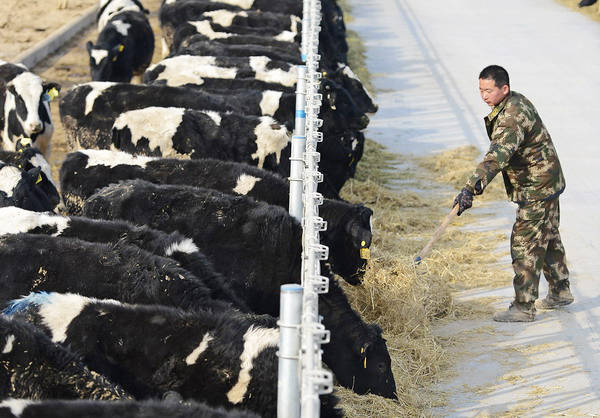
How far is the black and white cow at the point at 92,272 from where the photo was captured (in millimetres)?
5434

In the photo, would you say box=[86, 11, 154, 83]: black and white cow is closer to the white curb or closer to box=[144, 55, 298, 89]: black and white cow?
the white curb

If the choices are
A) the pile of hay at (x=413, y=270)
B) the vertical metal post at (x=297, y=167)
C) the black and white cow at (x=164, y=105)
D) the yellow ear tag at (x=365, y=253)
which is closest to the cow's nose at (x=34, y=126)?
the black and white cow at (x=164, y=105)

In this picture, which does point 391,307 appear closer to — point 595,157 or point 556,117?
point 595,157

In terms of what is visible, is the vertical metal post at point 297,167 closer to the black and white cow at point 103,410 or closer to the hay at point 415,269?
the hay at point 415,269

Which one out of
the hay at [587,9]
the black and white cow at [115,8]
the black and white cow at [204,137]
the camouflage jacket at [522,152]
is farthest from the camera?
the hay at [587,9]

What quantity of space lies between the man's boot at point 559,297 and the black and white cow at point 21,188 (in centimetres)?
447

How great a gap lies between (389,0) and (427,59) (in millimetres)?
10633

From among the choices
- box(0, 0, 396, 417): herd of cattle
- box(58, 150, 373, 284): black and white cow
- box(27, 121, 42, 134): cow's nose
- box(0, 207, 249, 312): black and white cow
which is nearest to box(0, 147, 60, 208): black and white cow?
box(0, 0, 396, 417): herd of cattle

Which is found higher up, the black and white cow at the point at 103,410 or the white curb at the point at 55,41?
the black and white cow at the point at 103,410

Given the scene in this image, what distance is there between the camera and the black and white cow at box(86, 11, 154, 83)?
14.2 metres

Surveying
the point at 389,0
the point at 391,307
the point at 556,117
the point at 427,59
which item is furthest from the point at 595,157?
the point at 389,0

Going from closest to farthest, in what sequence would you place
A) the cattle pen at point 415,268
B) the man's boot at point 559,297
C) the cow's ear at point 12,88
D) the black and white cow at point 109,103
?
the cattle pen at point 415,268 < the man's boot at point 559,297 < the black and white cow at point 109,103 < the cow's ear at point 12,88

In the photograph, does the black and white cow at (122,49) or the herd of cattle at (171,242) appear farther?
the black and white cow at (122,49)

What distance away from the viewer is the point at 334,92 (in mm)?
11133
